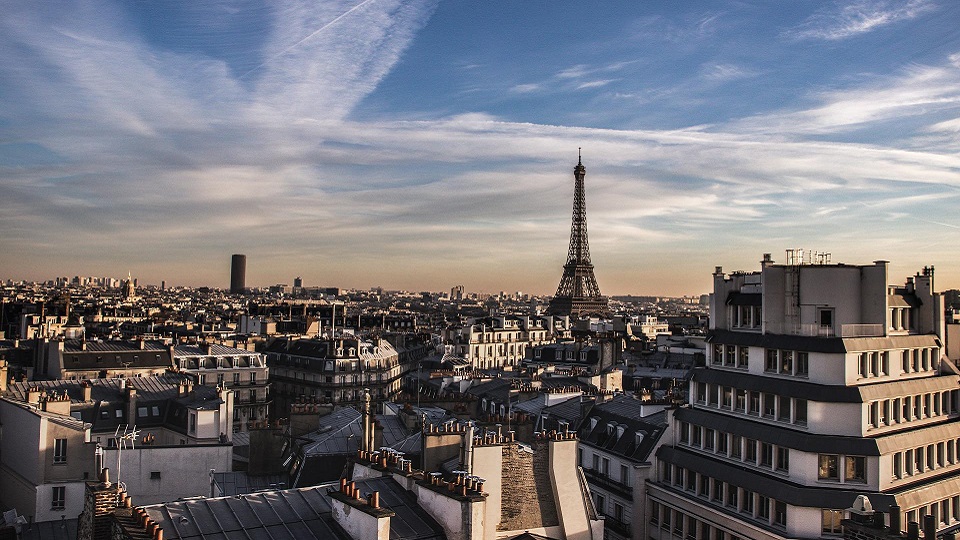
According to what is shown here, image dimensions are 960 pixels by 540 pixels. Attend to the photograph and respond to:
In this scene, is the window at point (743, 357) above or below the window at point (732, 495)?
above

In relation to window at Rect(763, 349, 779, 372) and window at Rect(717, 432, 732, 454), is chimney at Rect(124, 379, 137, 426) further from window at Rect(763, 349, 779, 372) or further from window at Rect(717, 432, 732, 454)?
window at Rect(763, 349, 779, 372)

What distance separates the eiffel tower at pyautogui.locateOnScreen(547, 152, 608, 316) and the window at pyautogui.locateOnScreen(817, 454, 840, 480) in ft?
458

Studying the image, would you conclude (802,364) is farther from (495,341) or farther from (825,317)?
(495,341)

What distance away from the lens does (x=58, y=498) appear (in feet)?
73.2

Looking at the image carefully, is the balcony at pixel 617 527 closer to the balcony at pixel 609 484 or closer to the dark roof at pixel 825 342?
the balcony at pixel 609 484

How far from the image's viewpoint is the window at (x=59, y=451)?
22.5m

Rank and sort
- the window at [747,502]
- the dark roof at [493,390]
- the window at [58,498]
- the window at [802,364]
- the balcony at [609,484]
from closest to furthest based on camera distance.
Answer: the window at [58,498] → the window at [802,364] → the window at [747,502] → the balcony at [609,484] → the dark roof at [493,390]

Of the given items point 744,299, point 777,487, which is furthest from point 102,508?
point 744,299

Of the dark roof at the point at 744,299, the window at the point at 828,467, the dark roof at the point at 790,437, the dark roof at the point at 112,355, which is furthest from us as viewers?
the dark roof at the point at 112,355

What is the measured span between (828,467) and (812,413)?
1.60m

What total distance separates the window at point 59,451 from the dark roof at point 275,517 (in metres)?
10.8

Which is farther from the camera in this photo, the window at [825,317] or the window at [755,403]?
the window at [755,403]

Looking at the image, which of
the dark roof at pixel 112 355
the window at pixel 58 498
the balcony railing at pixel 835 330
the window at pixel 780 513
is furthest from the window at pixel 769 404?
the dark roof at pixel 112 355

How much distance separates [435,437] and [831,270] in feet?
47.5
